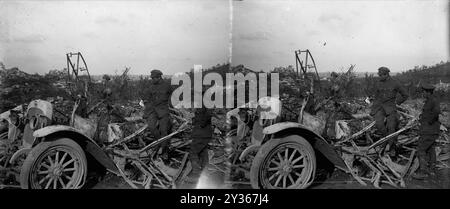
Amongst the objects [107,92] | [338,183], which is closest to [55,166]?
[107,92]

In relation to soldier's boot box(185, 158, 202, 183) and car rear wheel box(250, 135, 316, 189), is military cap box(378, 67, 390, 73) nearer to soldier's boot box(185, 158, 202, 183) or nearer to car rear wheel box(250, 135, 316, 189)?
car rear wheel box(250, 135, 316, 189)

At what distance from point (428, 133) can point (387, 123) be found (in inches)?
16.5

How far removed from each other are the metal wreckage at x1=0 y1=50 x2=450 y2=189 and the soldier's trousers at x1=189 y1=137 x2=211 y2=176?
0.09 m

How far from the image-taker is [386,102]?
423 cm

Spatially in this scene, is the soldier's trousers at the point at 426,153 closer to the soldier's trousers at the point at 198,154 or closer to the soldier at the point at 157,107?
the soldier's trousers at the point at 198,154

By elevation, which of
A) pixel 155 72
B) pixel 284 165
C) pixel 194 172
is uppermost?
pixel 155 72

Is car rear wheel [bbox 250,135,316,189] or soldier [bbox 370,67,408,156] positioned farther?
soldier [bbox 370,67,408,156]

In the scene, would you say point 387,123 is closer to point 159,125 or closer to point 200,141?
point 200,141

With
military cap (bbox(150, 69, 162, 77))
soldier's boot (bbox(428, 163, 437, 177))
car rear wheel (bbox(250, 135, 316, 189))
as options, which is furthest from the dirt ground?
military cap (bbox(150, 69, 162, 77))

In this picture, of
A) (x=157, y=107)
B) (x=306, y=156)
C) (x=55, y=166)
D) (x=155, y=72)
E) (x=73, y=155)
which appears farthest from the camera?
(x=157, y=107)

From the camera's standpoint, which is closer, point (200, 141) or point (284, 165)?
point (284, 165)

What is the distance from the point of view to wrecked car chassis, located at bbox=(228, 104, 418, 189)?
3631 mm

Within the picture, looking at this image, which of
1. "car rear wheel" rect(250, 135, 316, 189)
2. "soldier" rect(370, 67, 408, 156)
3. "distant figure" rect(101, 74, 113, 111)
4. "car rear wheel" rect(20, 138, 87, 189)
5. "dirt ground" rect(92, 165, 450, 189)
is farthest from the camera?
"soldier" rect(370, 67, 408, 156)
